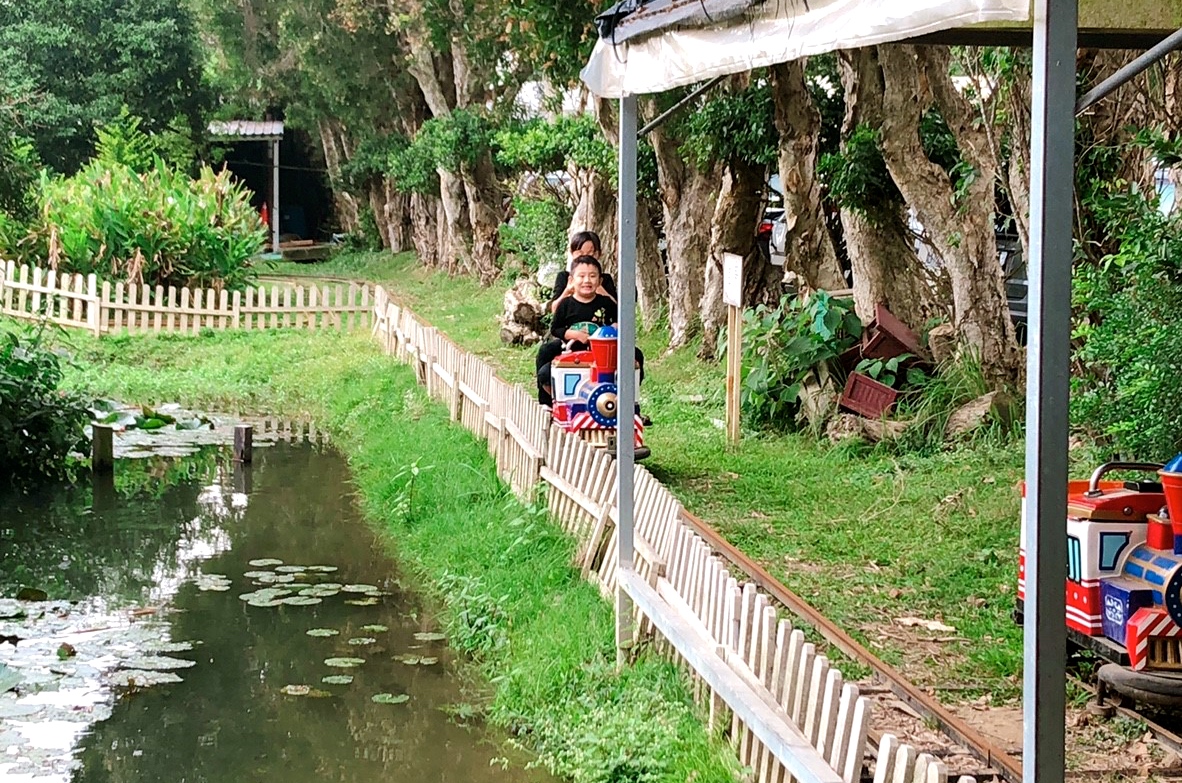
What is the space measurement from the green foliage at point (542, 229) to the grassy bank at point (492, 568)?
373 cm

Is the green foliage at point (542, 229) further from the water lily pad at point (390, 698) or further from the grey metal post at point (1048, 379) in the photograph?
the grey metal post at point (1048, 379)

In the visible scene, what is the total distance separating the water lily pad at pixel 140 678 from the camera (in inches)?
301

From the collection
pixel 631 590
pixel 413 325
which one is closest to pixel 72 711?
pixel 631 590

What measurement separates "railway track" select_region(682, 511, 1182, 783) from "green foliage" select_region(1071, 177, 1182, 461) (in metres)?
1.78

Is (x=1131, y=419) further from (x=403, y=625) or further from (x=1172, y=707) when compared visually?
(x=403, y=625)

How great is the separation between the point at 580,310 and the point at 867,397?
8.29 ft

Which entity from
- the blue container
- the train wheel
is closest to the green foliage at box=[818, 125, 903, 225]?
the blue container

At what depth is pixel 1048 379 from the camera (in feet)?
10.5

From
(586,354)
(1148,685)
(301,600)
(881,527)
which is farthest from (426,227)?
(1148,685)

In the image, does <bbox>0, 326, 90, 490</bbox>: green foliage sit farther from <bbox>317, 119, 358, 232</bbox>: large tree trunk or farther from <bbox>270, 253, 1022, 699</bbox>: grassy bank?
<bbox>317, 119, 358, 232</bbox>: large tree trunk

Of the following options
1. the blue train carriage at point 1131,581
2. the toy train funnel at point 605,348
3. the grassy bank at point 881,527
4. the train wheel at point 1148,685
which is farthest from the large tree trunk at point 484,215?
the train wheel at point 1148,685

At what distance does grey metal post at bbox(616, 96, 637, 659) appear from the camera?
6.82m

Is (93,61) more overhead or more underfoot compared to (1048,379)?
more overhead

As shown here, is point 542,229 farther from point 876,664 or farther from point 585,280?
point 876,664
